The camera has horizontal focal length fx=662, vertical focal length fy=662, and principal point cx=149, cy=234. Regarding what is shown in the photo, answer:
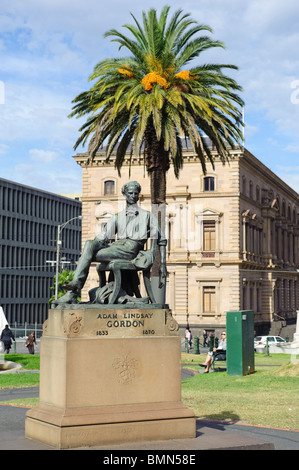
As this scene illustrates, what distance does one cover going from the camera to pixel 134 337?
441 inches

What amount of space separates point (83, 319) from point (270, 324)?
5987cm

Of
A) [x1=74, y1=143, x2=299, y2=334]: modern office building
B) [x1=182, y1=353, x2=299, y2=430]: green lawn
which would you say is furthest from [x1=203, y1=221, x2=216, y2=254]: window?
[x1=182, y1=353, x2=299, y2=430]: green lawn

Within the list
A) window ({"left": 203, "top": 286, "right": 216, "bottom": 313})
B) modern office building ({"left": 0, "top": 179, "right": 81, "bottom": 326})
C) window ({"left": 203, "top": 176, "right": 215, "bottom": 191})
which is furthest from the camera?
modern office building ({"left": 0, "top": 179, "right": 81, "bottom": 326})

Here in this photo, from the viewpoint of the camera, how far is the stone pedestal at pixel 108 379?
10.6 metres

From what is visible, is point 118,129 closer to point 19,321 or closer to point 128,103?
point 128,103

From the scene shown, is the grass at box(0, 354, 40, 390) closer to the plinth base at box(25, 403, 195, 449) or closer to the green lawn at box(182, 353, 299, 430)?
the green lawn at box(182, 353, 299, 430)

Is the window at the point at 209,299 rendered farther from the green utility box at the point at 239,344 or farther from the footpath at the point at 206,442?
the footpath at the point at 206,442

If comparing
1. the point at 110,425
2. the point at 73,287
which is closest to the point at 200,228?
the point at 73,287

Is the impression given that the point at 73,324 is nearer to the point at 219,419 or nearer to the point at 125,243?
the point at 125,243

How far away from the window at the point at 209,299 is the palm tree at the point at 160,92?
32.7 metres

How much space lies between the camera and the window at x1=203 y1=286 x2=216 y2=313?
60250 mm

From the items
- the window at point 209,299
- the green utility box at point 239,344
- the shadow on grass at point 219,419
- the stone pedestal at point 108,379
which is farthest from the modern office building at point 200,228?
the stone pedestal at point 108,379

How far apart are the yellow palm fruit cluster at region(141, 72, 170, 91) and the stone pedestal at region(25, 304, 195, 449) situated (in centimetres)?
1767

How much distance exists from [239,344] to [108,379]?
595 inches
